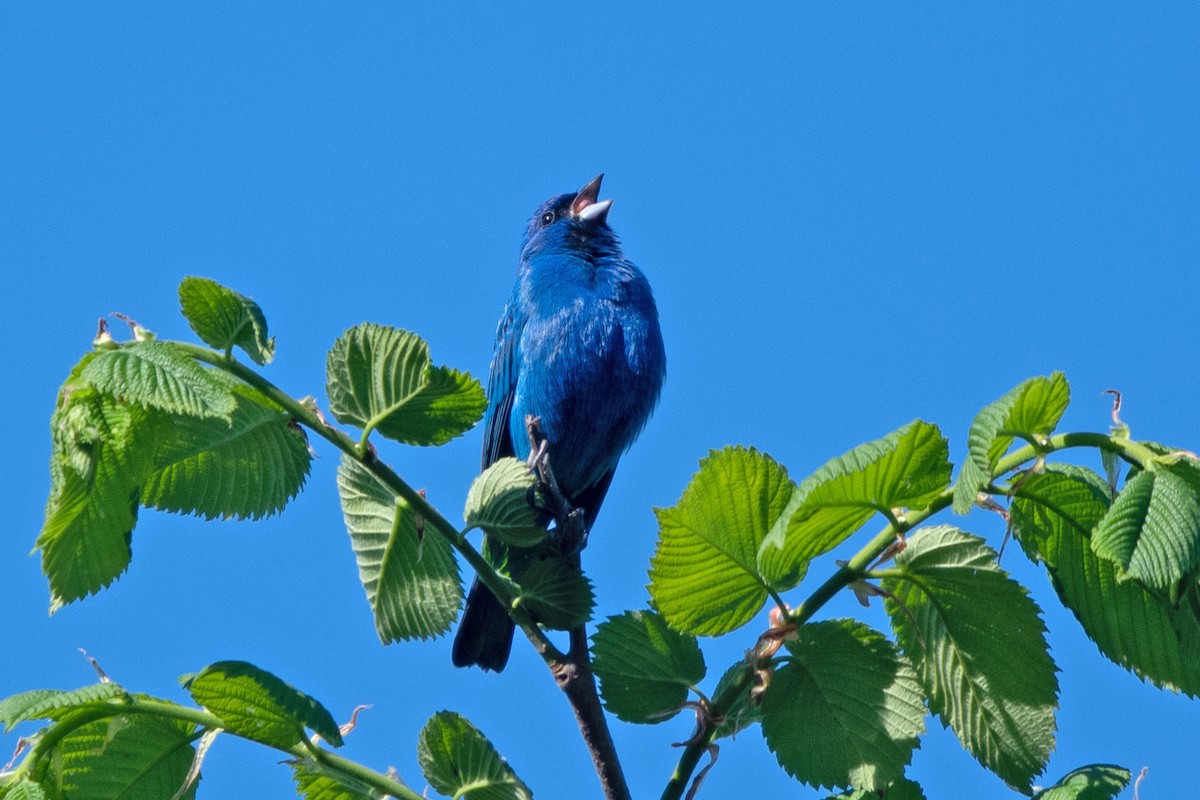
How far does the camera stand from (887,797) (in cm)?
229

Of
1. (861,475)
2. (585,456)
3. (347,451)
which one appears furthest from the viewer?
(585,456)

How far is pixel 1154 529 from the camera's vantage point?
6.30 ft

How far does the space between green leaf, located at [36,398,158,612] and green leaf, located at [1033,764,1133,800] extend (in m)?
1.51

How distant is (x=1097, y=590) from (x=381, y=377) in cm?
125

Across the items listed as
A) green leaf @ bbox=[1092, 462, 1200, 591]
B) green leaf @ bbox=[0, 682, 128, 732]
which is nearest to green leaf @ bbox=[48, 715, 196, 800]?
green leaf @ bbox=[0, 682, 128, 732]

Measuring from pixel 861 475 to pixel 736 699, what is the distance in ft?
1.67

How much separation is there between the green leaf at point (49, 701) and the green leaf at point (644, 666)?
0.80 m

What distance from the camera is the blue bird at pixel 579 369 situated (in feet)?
20.6

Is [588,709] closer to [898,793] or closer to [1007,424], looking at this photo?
[898,793]

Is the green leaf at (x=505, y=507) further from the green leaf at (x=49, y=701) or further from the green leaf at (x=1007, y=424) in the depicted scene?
the green leaf at (x=1007, y=424)

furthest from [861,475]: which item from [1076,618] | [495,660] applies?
[495,660]

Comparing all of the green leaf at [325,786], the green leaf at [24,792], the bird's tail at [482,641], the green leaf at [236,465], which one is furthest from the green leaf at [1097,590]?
the bird's tail at [482,641]

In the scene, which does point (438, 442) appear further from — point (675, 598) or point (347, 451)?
point (675, 598)

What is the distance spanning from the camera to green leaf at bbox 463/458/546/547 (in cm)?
267
